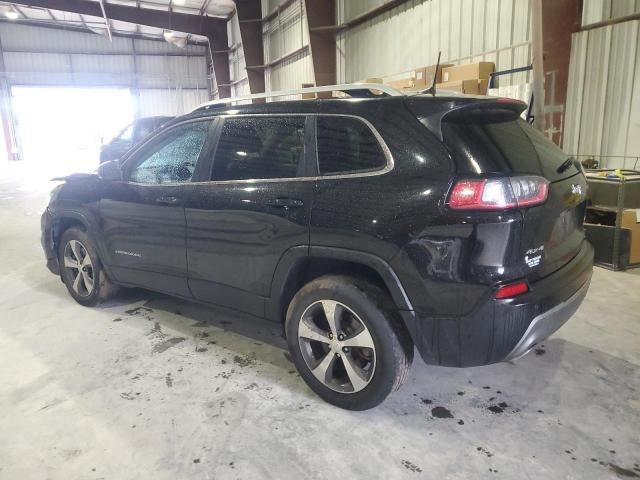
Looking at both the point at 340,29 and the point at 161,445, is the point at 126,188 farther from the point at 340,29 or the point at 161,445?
the point at 340,29

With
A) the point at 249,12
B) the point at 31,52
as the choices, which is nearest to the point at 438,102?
the point at 249,12

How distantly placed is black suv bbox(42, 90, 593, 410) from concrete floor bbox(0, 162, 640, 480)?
299 millimetres

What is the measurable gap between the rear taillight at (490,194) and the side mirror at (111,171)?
2465mm

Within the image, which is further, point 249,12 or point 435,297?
point 249,12

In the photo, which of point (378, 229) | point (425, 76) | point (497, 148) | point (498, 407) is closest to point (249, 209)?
point (378, 229)

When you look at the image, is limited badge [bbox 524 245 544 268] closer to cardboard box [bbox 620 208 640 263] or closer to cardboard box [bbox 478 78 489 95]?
cardboard box [bbox 620 208 640 263]

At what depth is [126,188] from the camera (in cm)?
337

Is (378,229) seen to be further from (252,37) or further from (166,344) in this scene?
(252,37)

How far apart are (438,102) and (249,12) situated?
15.9 metres

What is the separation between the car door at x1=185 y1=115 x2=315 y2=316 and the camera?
2.47m

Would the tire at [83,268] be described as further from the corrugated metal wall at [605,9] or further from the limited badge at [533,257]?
the corrugated metal wall at [605,9]

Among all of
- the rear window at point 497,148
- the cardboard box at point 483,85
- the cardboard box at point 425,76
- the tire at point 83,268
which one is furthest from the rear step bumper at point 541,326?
the cardboard box at point 425,76

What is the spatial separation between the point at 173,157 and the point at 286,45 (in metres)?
12.6

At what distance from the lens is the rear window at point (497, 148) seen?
201 cm
